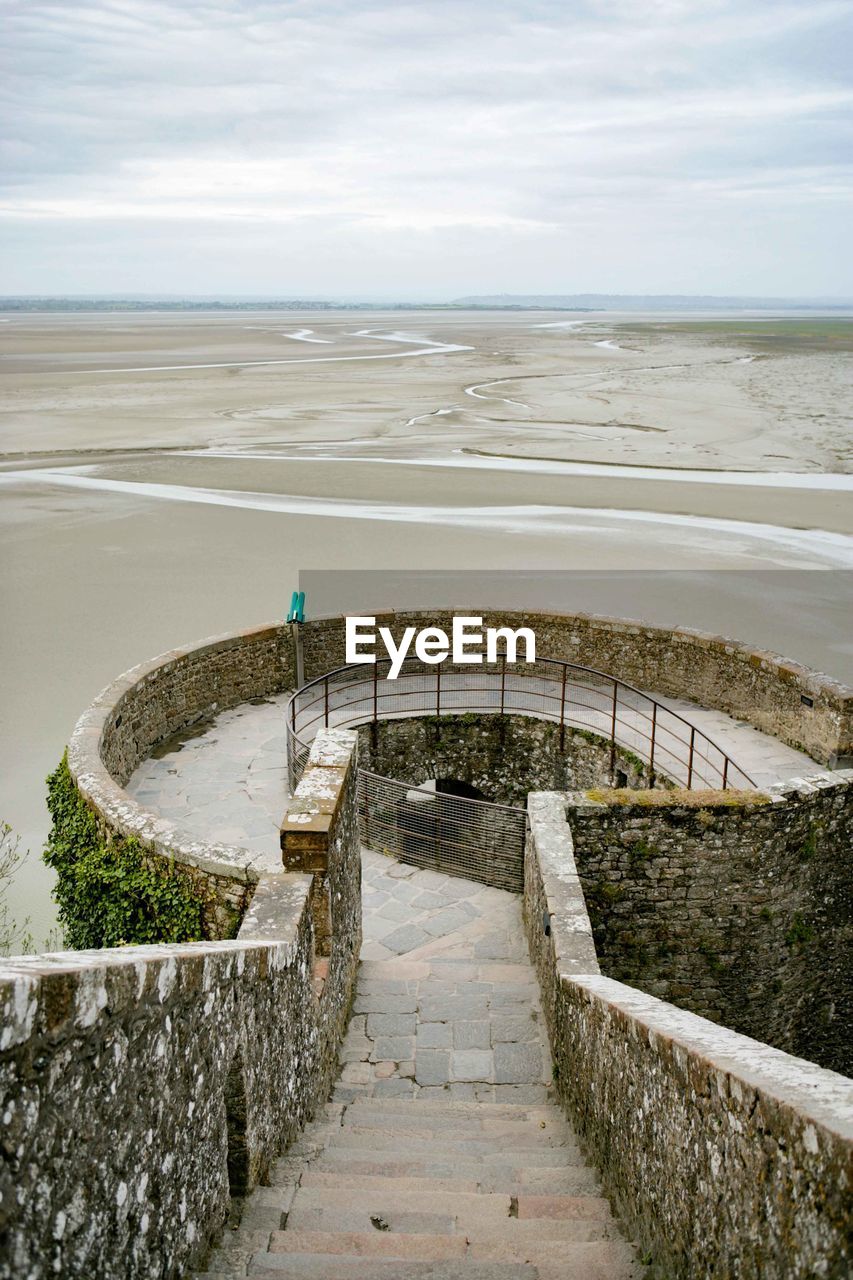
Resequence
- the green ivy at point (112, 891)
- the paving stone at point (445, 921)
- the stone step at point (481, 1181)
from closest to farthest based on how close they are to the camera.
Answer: the stone step at point (481, 1181), the green ivy at point (112, 891), the paving stone at point (445, 921)

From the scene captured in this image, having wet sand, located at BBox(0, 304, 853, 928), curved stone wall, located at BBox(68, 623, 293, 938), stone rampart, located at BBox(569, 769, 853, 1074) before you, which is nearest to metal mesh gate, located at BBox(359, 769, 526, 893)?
stone rampart, located at BBox(569, 769, 853, 1074)

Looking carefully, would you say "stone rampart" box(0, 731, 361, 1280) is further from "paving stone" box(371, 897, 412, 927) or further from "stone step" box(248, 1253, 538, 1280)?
"paving stone" box(371, 897, 412, 927)

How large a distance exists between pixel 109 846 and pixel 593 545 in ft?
57.4

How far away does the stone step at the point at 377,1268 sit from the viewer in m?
3.11

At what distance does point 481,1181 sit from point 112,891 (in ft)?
13.3

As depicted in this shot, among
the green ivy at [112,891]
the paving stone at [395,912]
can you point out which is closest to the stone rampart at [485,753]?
the paving stone at [395,912]

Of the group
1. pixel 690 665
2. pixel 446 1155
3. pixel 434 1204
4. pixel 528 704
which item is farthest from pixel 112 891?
pixel 690 665

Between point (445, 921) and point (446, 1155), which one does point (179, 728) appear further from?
point (446, 1155)

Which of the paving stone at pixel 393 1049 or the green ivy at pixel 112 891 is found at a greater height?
the green ivy at pixel 112 891

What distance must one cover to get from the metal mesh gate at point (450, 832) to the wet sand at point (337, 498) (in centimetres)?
430

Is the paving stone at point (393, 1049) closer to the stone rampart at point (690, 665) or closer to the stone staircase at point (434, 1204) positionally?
the stone staircase at point (434, 1204)

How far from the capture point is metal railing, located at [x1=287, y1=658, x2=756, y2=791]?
10.8 m

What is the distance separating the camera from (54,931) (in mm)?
10359

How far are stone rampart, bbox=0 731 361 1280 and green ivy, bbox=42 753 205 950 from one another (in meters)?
2.81
